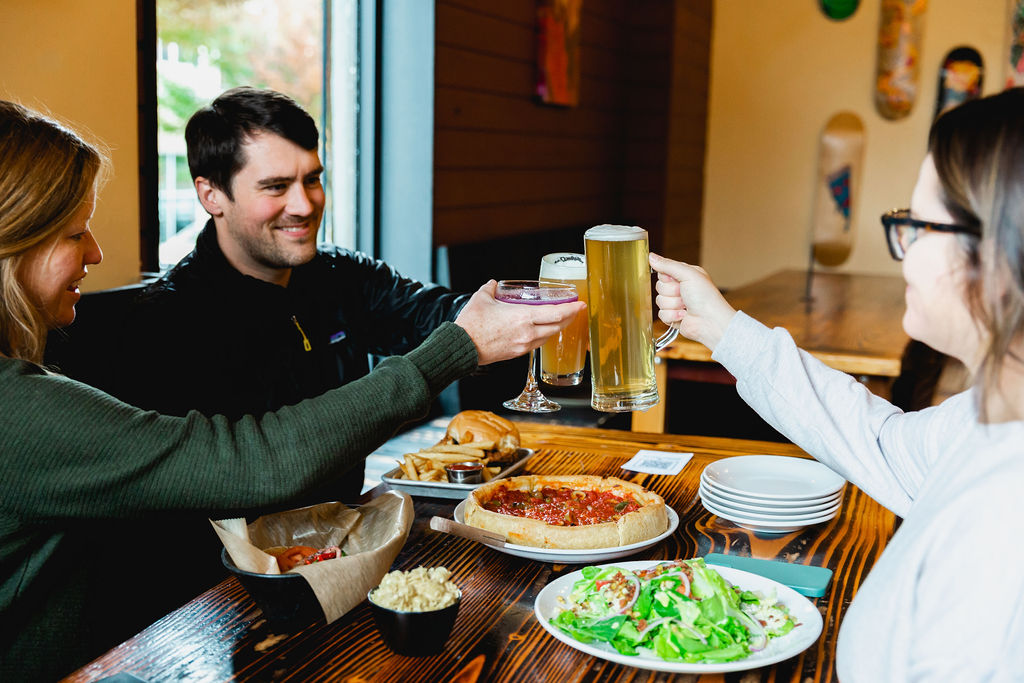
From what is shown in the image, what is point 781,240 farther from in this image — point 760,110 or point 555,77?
point 555,77

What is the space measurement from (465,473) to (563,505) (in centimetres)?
26

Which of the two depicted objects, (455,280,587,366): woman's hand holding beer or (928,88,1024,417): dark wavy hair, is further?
(455,280,587,366): woman's hand holding beer

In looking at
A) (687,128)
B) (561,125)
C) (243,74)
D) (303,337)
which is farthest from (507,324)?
(687,128)

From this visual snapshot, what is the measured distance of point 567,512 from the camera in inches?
59.0

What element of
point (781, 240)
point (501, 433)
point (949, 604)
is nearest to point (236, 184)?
point (501, 433)

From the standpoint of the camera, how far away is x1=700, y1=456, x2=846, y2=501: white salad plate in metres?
1.67

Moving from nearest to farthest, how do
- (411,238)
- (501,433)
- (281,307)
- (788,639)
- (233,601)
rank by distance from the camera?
1. (788,639)
2. (233,601)
3. (501,433)
4. (281,307)
5. (411,238)

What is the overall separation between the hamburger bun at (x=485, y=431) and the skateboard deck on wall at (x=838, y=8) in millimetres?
6204

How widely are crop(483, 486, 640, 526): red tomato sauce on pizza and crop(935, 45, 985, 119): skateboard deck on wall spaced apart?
6.31 meters

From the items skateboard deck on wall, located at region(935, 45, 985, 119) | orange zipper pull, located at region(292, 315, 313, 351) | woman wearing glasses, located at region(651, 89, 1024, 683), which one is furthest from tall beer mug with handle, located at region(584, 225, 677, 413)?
skateboard deck on wall, located at region(935, 45, 985, 119)

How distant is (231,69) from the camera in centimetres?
332

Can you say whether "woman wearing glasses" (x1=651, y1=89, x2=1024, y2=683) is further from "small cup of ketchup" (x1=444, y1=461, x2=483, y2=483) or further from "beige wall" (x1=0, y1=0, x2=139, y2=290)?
"beige wall" (x1=0, y1=0, x2=139, y2=290)

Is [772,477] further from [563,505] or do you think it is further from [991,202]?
[991,202]

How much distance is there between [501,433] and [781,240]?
6083mm
